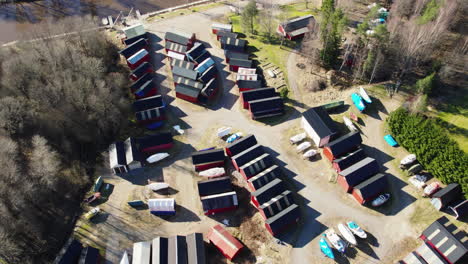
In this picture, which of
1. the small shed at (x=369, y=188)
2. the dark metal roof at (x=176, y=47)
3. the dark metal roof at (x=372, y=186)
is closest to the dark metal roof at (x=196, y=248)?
the small shed at (x=369, y=188)

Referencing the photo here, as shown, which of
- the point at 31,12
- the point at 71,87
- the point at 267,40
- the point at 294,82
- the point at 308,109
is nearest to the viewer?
the point at 71,87

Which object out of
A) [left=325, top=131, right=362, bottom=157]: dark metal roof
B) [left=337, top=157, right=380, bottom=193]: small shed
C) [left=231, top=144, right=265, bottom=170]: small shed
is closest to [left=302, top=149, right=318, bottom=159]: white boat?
[left=325, top=131, right=362, bottom=157]: dark metal roof

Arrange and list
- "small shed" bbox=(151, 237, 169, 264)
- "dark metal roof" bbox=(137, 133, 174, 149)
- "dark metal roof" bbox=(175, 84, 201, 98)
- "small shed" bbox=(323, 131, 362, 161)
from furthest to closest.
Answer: "dark metal roof" bbox=(175, 84, 201, 98) → "dark metal roof" bbox=(137, 133, 174, 149) → "small shed" bbox=(323, 131, 362, 161) → "small shed" bbox=(151, 237, 169, 264)

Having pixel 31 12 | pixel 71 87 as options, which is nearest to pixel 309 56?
pixel 71 87

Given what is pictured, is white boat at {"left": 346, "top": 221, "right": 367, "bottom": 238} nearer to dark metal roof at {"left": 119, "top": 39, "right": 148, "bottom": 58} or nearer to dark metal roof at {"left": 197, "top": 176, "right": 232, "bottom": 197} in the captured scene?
dark metal roof at {"left": 197, "top": 176, "right": 232, "bottom": 197}

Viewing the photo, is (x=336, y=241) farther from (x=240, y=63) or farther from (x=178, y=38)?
(x=178, y=38)

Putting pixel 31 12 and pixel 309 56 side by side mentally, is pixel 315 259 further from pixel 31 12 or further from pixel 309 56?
pixel 31 12

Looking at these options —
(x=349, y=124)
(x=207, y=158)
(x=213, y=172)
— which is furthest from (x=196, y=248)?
(x=349, y=124)
